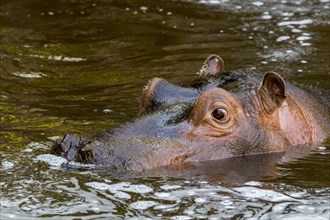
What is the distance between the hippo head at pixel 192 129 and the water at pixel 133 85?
0.42ft

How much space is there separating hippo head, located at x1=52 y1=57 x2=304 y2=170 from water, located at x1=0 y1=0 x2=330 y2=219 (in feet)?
0.42

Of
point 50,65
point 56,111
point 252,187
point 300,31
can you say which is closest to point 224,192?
point 252,187

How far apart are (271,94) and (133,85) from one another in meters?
3.39

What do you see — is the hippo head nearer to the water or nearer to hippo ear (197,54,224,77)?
the water

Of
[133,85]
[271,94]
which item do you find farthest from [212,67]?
[133,85]

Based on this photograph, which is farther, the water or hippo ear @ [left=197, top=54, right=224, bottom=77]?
hippo ear @ [left=197, top=54, right=224, bottom=77]

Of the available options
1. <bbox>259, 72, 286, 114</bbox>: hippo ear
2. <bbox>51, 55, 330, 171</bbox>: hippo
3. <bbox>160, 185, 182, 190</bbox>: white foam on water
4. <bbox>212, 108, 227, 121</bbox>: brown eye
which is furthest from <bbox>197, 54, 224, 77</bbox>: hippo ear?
<bbox>160, 185, 182, 190</bbox>: white foam on water

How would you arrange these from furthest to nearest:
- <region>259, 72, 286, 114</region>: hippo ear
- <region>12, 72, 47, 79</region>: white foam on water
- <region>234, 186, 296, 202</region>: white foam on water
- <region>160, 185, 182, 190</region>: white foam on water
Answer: <region>12, 72, 47, 79</region>: white foam on water → <region>259, 72, 286, 114</region>: hippo ear → <region>160, 185, 182, 190</region>: white foam on water → <region>234, 186, 296, 202</region>: white foam on water

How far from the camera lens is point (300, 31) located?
13.6 metres

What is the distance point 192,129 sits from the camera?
7.95 m

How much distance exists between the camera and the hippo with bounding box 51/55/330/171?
7488 mm

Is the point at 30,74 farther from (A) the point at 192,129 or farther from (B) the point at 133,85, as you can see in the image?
(A) the point at 192,129

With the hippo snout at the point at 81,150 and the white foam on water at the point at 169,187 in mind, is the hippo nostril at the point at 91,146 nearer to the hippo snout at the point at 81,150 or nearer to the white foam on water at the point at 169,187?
the hippo snout at the point at 81,150

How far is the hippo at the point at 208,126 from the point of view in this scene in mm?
7488
